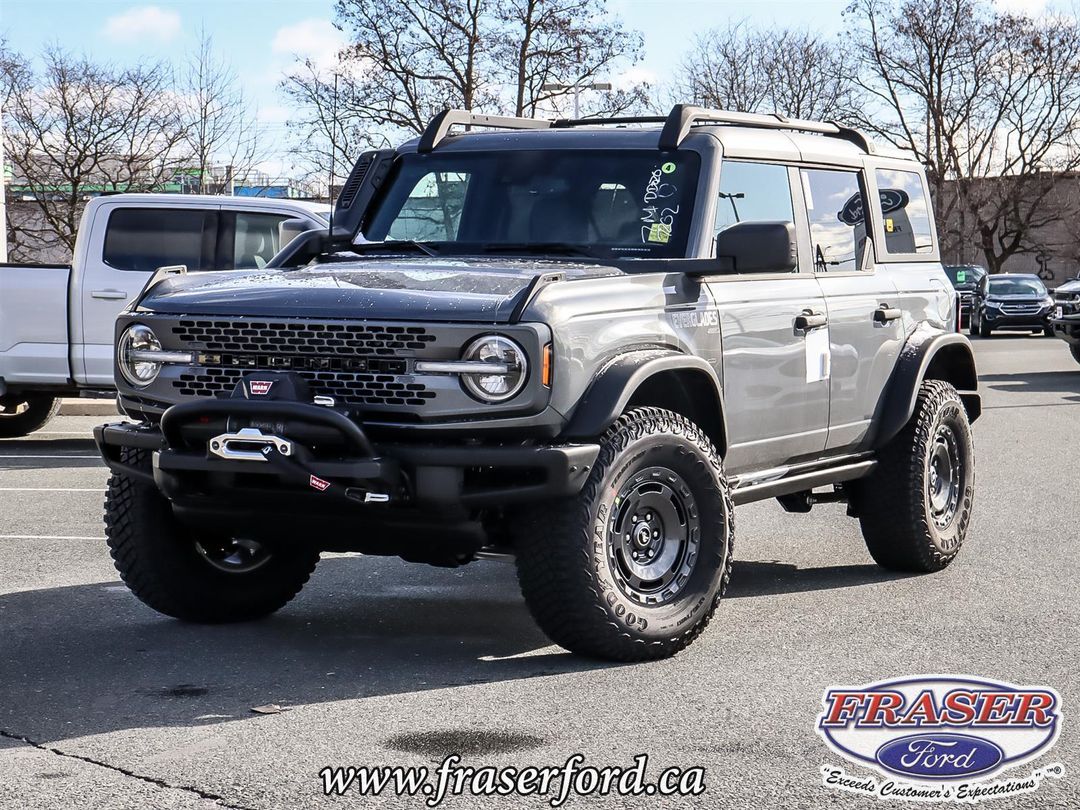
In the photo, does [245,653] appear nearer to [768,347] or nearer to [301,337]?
[301,337]

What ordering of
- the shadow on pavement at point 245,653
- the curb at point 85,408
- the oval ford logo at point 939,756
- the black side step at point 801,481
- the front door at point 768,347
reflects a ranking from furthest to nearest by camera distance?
the curb at point 85,408, the black side step at point 801,481, the front door at point 768,347, the shadow on pavement at point 245,653, the oval ford logo at point 939,756

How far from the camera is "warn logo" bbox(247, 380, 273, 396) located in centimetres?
559

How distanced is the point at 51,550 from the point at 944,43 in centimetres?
6086

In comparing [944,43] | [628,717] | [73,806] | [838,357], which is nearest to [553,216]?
[838,357]

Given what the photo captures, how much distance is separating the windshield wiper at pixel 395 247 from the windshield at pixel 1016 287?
37802mm

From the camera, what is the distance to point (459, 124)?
7656 mm

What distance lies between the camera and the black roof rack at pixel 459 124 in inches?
293

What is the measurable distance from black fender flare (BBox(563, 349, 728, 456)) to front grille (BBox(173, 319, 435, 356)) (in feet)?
→ 1.98

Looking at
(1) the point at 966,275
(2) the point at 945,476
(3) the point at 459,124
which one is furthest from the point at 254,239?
(1) the point at 966,275

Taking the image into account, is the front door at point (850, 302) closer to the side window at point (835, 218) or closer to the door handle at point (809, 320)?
the side window at point (835, 218)

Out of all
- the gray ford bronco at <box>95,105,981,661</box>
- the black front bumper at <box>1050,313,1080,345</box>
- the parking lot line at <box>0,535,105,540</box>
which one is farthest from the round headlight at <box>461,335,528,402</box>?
the black front bumper at <box>1050,313,1080,345</box>

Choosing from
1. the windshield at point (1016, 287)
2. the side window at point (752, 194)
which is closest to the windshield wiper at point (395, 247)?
the side window at point (752, 194)

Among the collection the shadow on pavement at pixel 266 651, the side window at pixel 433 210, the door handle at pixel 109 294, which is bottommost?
the shadow on pavement at pixel 266 651

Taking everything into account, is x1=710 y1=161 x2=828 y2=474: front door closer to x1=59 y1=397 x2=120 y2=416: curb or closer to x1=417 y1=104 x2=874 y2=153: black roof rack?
x1=417 y1=104 x2=874 y2=153: black roof rack
